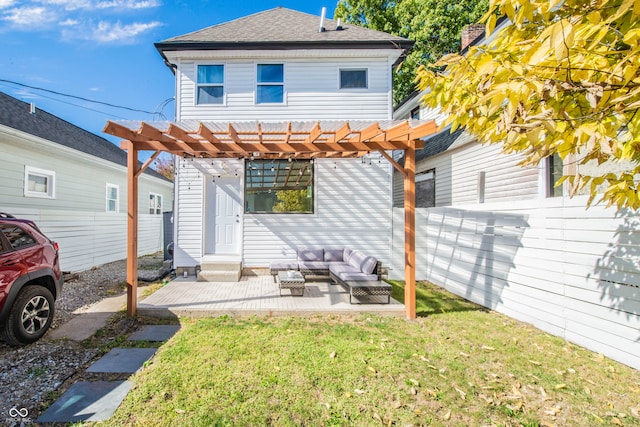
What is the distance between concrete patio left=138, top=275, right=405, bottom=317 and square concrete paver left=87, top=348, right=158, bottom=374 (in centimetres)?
125

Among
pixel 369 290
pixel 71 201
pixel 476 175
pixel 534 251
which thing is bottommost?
pixel 369 290

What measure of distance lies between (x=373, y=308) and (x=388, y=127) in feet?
11.0

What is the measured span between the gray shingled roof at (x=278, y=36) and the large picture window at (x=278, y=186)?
122 inches

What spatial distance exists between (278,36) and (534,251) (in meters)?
7.91

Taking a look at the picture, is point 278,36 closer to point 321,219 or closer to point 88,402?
point 321,219

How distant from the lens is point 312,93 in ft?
26.6

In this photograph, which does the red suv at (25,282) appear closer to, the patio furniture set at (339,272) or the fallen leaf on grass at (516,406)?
the patio furniture set at (339,272)

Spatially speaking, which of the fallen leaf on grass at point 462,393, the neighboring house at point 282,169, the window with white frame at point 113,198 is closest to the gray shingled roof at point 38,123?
the window with white frame at point 113,198

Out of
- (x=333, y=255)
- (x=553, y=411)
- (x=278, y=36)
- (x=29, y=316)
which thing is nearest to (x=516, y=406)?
(x=553, y=411)

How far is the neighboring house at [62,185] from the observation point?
7.64 meters

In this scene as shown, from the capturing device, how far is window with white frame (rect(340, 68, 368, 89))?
8.17 metres

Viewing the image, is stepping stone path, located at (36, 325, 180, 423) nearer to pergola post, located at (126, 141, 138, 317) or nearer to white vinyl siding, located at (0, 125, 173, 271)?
pergola post, located at (126, 141, 138, 317)

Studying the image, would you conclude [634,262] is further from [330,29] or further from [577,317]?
[330,29]

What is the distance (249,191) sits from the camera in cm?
805
